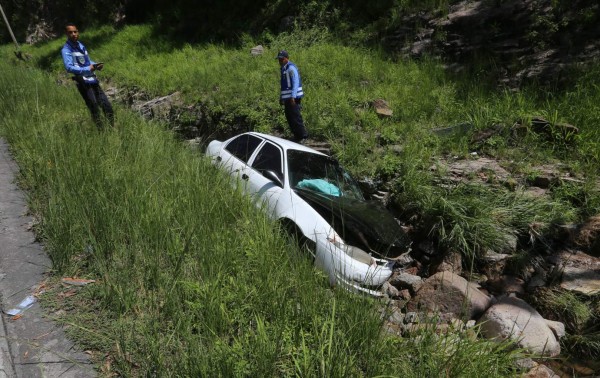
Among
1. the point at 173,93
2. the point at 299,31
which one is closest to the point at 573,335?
the point at 173,93

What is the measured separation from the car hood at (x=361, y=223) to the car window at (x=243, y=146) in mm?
1492

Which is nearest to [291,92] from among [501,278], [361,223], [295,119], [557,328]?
[295,119]

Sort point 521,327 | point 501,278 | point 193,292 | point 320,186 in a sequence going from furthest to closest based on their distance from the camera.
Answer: point 501,278
point 320,186
point 521,327
point 193,292

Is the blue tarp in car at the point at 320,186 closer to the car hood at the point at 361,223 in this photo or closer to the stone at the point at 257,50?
the car hood at the point at 361,223

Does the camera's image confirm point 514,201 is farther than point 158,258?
Yes

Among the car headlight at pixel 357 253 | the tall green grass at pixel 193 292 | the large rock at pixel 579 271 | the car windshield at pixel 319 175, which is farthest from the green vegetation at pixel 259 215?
the car windshield at pixel 319 175

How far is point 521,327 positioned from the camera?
384 cm

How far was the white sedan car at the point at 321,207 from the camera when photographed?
4086 mm

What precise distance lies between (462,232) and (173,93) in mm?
9308

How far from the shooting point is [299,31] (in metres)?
13.9

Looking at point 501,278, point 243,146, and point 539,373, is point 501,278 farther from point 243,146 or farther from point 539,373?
point 243,146

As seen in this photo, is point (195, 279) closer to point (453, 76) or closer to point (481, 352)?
point (481, 352)

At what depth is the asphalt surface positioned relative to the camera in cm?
194

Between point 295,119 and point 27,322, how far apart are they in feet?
21.3
